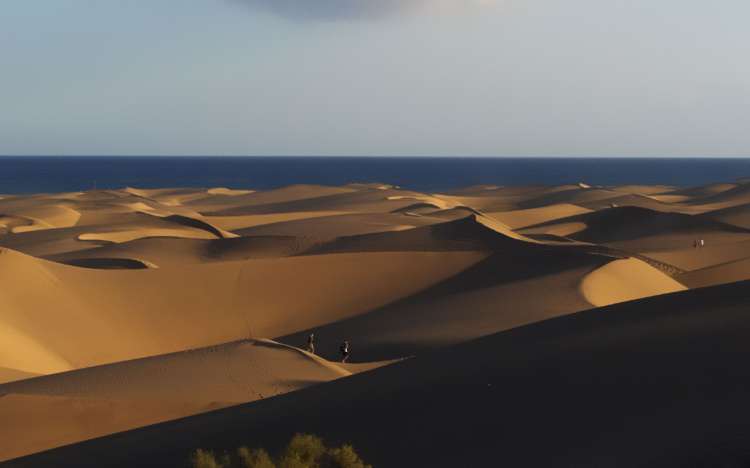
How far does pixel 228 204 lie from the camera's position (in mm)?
79375

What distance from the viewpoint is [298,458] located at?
9.20 m

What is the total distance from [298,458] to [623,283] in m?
18.7

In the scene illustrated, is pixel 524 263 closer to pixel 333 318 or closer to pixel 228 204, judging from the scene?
pixel 333 318

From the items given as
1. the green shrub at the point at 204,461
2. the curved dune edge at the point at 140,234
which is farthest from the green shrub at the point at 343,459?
the curved dune edge at the point at 140,234

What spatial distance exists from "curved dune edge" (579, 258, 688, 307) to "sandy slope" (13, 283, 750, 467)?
39.4 feet

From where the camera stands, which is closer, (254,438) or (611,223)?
(254,438)

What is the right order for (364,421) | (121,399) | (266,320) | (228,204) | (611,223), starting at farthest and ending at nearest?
(228,204)
(611,223)
(266,320)
(121,399)
(364,421)

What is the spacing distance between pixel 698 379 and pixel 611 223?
42041mm

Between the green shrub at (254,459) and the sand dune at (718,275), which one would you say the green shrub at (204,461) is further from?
the sand dune at (718,275)

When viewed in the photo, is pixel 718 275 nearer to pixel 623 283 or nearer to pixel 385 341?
pixel 623 283

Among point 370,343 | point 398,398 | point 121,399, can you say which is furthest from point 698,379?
point 370,343

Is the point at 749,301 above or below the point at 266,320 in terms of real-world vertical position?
above

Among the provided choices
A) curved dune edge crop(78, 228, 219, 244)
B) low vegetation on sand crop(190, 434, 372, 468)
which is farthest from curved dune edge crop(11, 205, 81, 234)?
low vegetation on sand crop(190, 434, 372, 468)

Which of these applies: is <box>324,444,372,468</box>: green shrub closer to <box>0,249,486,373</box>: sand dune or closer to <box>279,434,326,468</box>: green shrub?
<box>279,434,326,468</box>: green shrub
